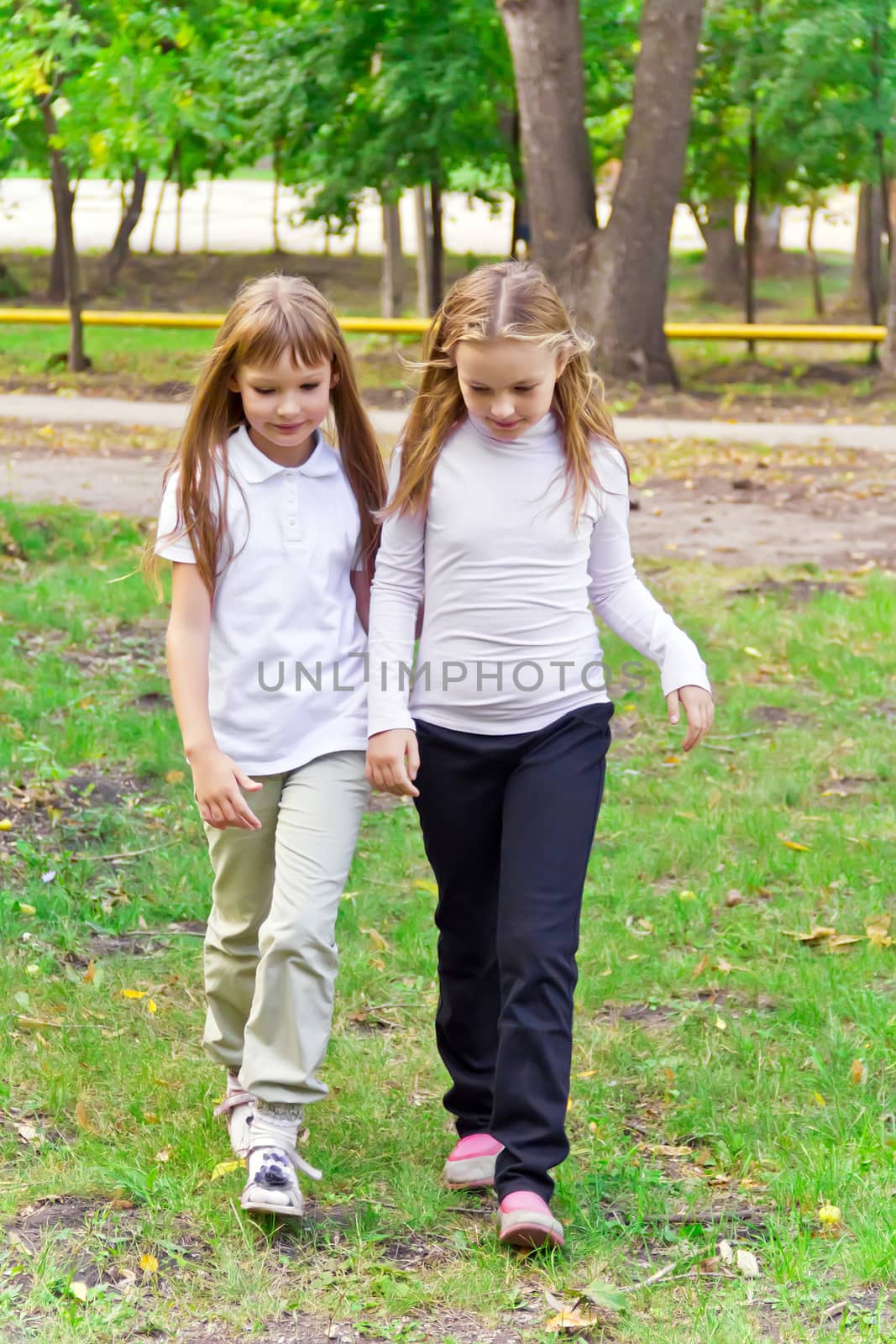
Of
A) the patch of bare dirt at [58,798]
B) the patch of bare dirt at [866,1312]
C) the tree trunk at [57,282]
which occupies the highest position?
the tree trunk at [57,282]

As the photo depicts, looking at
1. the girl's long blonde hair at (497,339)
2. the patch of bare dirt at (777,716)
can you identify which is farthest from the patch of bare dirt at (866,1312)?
the patch of bare dirt at (777,716)

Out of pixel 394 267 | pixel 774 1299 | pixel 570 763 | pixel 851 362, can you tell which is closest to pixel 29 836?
pixel 570 763

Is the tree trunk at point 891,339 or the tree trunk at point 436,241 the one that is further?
the tree trunk at point 436,241

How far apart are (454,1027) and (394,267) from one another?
2084 centimetres

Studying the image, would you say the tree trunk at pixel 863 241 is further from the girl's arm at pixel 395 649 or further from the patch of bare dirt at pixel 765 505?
the girl's arm at pixel 395 649

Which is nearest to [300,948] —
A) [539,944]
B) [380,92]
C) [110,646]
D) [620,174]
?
[539,944]

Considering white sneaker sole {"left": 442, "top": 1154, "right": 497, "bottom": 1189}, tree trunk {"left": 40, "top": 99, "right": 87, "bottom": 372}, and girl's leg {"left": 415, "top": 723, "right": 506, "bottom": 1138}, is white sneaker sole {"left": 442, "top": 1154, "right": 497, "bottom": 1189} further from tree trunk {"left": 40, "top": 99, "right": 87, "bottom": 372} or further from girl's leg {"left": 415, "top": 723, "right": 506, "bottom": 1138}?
tree trunk {"left": 40, "top": 99, "right": 87, "bottom": 372}

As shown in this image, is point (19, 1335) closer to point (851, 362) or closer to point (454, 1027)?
point (454, 1027)

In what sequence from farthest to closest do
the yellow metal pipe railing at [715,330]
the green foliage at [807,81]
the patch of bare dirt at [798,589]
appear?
the yellow metal pipe railing at [715,330] < the green foliage at [807,81] < the patch of bare dirt at [798,589]

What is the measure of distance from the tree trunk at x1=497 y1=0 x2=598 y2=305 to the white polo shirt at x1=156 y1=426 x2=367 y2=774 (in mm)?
11785

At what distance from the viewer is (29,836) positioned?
15.7 feet

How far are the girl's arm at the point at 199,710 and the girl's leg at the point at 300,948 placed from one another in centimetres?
10

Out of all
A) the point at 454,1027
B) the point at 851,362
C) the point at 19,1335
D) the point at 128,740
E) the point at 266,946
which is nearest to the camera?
the point at 19,1335

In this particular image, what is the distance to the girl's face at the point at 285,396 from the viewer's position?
2.80 meters
